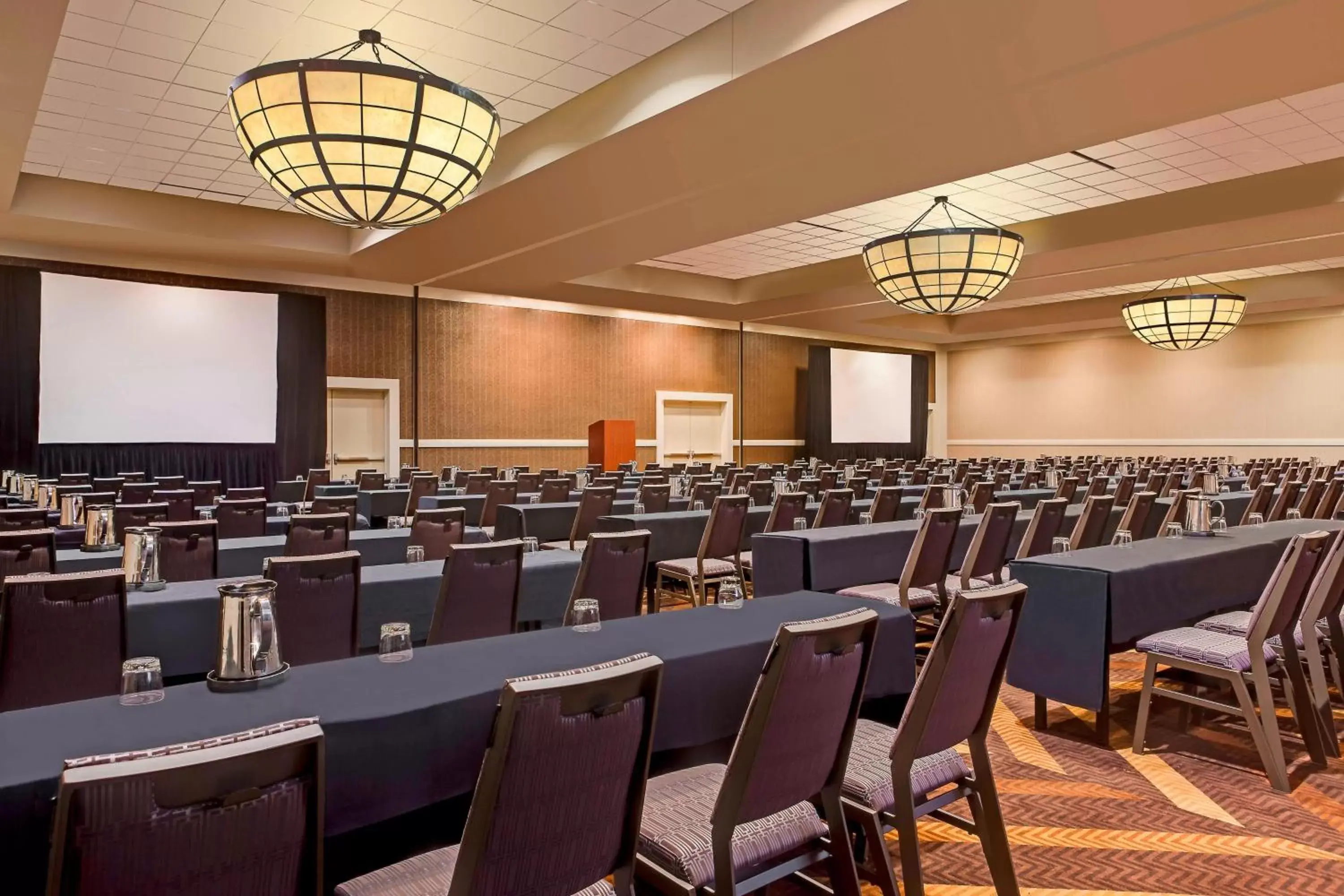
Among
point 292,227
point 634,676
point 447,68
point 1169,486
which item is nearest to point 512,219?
point 447,68

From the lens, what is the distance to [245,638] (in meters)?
2.03

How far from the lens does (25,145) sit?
8102 millimetres

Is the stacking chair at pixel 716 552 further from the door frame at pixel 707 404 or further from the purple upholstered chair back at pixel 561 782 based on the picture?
the door frame at pixel 707 404

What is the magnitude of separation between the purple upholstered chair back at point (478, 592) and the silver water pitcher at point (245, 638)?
141 cm

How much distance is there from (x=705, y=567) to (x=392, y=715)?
448cm

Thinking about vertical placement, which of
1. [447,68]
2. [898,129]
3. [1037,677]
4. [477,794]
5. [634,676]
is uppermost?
[447,68]

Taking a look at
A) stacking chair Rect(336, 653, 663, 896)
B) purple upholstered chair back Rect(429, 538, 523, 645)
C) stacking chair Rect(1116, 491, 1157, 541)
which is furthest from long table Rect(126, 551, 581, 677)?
stacking chair Rect(1116, 491, 1157, 541)

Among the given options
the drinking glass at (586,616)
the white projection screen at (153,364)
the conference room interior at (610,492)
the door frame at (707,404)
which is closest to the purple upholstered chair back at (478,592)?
the conference room interior at (610,492)

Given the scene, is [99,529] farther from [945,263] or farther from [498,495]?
[945,263]

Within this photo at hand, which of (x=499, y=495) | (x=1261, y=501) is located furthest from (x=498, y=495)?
(x=1261, y=501)

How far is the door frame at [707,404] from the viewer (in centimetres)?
1880

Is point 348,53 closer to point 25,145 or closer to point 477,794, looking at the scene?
point 25,145

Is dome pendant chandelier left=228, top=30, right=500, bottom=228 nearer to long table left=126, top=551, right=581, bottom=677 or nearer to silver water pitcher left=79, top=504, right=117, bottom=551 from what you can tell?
silver water pitcher left=79, top=504, right=117, bottom=551

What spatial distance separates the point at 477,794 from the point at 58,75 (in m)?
8.33
